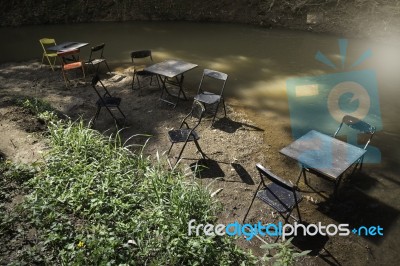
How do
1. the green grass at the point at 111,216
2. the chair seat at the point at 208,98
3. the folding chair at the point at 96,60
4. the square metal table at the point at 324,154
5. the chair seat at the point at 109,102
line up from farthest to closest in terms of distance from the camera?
the folding chair at the point at 96,60 → the chair seat at the point at 208,98 → the chair seat at the point at 109,102 → the square metal table at the point at 324,154 → the green grass at the point at 111,216

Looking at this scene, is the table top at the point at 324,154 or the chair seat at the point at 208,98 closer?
the table top at the point at 324,154

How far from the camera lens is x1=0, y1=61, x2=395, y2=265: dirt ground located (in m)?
4.13

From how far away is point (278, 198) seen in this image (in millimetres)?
4094

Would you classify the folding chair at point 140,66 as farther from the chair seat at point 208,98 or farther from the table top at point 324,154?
the table top at point 324,154

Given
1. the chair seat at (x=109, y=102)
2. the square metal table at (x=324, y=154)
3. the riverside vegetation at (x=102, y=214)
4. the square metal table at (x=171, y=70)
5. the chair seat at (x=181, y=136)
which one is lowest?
the riverside vegetation at (x=102, y=214)

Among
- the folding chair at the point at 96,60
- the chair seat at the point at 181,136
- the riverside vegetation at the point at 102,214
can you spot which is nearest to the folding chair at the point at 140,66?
the folding chair at the point at 96,60

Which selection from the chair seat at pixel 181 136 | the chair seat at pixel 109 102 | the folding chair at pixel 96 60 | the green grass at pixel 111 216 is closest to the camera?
the green grass at pixel 111 216

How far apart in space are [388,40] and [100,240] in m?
11.8

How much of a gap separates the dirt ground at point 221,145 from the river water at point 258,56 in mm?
610

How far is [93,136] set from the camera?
17.9 feet

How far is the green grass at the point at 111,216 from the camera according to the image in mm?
3242

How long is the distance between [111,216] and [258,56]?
8.05 metres

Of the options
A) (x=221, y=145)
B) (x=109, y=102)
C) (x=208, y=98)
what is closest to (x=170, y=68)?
(x=208, y=98)

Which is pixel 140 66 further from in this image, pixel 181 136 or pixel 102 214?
pixel 102 214
